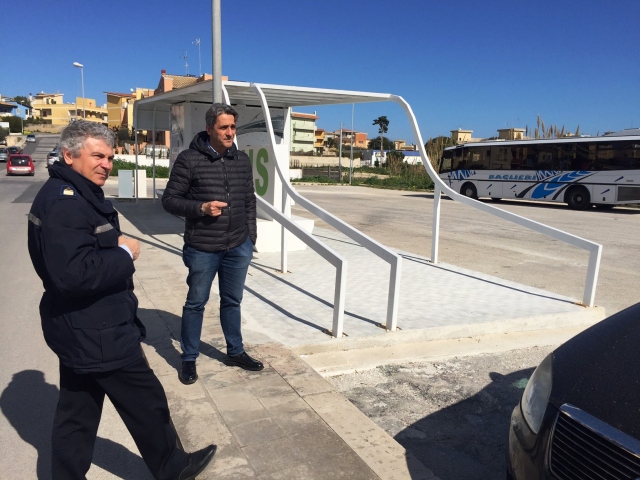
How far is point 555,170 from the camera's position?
74.6 feet

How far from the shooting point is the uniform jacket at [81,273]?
80.4 inches

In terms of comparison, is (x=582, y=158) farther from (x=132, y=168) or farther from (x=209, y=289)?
(x=132, y=168)

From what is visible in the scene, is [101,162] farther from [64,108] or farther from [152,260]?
[64,108]

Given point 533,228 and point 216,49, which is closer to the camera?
point 533,228

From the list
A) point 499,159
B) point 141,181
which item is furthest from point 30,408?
point 499,159

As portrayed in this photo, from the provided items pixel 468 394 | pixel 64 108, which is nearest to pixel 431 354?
pixel 468 394

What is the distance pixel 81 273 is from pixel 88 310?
0.69ft

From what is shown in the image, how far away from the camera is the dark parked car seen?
1.99 m

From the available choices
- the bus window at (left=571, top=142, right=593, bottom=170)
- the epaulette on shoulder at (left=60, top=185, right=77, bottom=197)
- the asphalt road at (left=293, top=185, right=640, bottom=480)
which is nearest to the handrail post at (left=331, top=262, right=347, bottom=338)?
the asphalt road at (left=293, top=185, right=640, bottom=480)

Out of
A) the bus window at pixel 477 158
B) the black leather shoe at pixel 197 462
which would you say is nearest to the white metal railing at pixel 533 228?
the black leather shoe at pixel 197 462

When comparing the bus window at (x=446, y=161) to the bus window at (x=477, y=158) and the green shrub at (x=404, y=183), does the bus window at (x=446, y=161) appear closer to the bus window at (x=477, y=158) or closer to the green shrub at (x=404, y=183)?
the bus window at (x=477, y=158)

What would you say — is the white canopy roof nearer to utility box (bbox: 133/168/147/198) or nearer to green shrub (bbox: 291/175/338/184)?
utility box (bbox: 133/168/147/198)

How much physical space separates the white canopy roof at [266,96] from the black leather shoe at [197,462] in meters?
6.44

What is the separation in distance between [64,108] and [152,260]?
119 m
